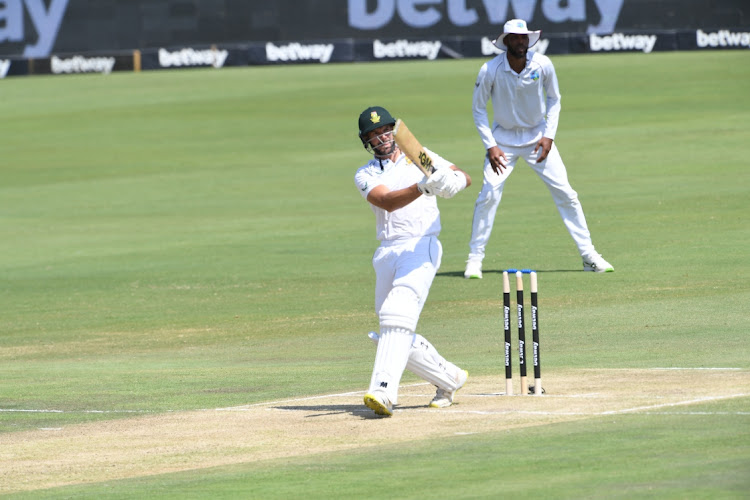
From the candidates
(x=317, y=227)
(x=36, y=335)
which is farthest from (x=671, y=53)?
(x=36, y=335)

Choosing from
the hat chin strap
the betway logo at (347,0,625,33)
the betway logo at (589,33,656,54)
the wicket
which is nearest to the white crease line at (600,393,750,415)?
the wicket

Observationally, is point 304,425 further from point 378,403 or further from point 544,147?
point 544,147

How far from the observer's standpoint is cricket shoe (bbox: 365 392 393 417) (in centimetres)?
907

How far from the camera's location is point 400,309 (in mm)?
9367

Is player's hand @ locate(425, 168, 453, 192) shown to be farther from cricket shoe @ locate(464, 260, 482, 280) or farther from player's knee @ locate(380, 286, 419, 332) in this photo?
cricket shoe @ locate(464, 260, 482, 280)

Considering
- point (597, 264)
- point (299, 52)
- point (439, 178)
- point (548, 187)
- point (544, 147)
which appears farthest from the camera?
Answer: point (299, 52)

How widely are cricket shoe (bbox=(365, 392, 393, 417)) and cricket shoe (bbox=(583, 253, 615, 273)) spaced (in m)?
7.16

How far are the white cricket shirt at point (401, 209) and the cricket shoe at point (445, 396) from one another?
991mm

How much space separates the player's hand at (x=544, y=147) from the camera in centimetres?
1527

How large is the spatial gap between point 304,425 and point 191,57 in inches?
1507

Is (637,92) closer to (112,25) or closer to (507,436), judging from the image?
(112,25)

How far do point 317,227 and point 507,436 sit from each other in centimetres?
1389

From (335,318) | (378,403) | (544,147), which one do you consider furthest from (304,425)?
A: (544,147)

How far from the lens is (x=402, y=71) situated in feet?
147
